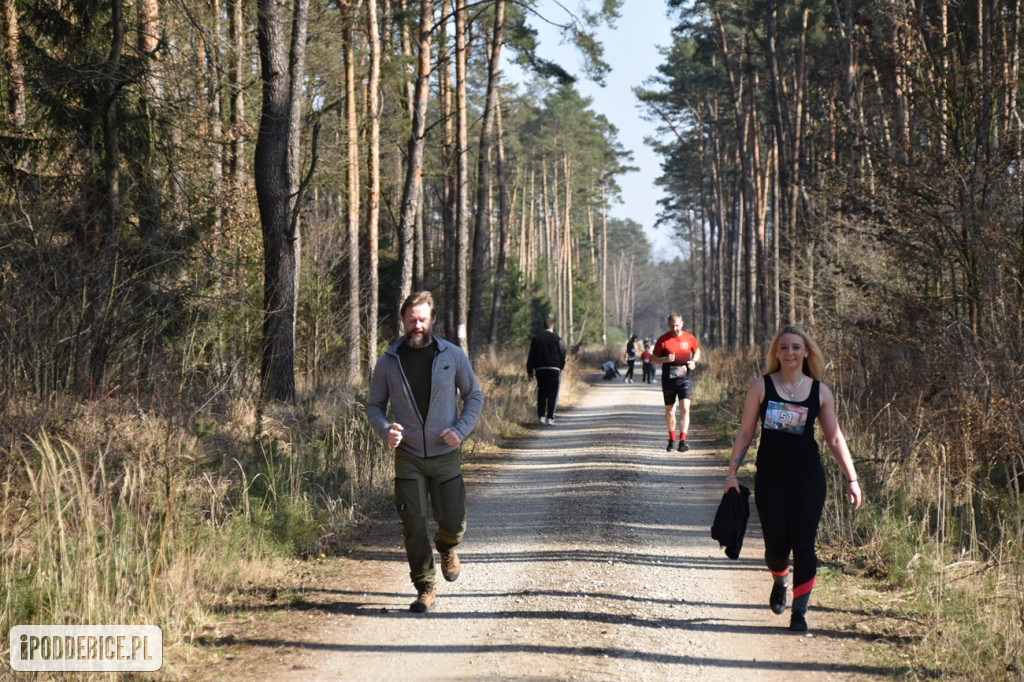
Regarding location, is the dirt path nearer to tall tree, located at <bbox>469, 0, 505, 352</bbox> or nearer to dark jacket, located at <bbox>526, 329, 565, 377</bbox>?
dark jacket, located at <bbox>526, 329, 565, 377</bbox>

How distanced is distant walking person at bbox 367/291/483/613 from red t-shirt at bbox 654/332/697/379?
701cm

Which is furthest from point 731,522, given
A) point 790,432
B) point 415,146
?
point 415,146

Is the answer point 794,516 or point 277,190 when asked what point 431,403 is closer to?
point 794,516

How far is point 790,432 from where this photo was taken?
6.02 m

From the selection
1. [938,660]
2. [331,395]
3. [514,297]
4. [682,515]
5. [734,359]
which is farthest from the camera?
[514,297]

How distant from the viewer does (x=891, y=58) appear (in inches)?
473

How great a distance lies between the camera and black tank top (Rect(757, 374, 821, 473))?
6.00m

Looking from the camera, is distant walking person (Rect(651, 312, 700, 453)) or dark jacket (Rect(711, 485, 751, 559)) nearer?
dark jacket (Rect(711, 485, 751, 559))

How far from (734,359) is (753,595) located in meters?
22.9

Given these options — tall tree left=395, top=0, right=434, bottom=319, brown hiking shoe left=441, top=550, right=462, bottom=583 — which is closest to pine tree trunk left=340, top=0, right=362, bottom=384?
tall tree left=395, top=0, right=434, bottom=319

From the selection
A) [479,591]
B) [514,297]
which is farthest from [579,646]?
[514,297]

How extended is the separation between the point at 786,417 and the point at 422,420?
2301 millimetres

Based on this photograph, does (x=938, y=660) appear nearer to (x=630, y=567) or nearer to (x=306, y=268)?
(x=630, y=567)

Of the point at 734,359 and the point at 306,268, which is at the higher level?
the point at 306,268
